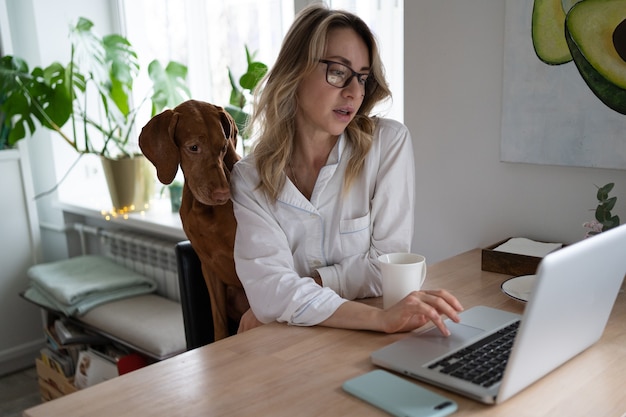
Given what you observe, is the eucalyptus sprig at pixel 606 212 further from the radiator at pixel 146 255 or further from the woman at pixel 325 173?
the radiator at pixel 146 255

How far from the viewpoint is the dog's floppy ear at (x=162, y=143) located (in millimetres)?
1511

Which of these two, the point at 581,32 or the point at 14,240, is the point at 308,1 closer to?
the point at 581,32

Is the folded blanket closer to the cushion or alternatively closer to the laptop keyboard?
the cushion

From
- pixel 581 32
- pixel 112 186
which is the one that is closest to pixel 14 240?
pixel 112 186

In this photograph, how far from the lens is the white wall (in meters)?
1.63

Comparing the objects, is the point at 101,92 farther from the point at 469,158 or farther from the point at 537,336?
the point at 537,336

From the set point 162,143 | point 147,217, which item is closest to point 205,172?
point 162,143

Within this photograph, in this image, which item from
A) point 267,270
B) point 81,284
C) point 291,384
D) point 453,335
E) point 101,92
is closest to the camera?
point 291,384

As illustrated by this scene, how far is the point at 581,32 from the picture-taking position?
1.50 m

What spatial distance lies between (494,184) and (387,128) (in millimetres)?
403

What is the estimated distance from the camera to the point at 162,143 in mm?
1519

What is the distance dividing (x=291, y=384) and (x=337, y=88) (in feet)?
2.37

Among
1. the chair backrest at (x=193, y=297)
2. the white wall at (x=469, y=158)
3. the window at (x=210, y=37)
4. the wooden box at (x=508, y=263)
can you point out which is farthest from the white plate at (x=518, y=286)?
the window at (x=210, y=37)

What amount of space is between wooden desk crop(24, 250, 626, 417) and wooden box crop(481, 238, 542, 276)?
0.83ft
